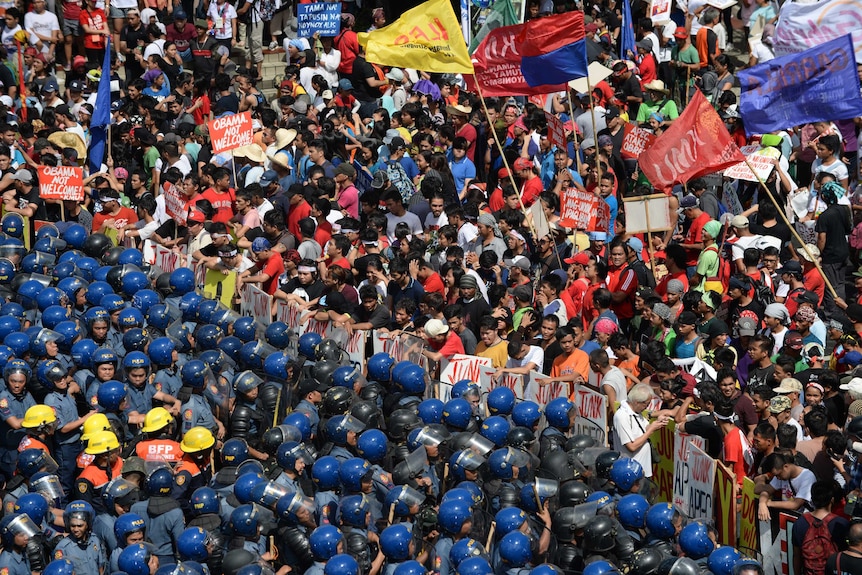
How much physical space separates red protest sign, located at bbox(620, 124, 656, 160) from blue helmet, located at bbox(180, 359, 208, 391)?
302 inches

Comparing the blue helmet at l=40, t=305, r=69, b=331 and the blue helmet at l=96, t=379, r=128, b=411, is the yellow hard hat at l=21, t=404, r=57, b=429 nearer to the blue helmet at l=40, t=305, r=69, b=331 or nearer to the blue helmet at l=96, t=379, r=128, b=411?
the blue helmet at l=96, t=379, r=128, b=411

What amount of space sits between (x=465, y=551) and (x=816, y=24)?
31.3 ft

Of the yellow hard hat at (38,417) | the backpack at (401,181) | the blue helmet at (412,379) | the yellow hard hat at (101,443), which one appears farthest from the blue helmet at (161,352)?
the backpack at (401,181)

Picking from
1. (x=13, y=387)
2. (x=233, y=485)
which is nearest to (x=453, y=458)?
(x=233, y=485)

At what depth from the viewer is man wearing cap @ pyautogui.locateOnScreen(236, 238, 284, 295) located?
682 inches

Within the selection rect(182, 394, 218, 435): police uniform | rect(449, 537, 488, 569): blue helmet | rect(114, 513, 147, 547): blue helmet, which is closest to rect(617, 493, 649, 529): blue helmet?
rect(449, 537, 488, 569): blue helmet

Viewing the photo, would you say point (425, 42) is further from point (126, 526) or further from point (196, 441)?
point (126, 526)

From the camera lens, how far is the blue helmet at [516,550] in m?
11.0

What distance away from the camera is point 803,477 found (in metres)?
11.5

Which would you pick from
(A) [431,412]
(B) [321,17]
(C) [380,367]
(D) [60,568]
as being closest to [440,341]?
(C) [380,367]

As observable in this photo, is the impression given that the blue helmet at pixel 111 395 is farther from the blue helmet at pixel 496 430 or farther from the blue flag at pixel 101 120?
the blue flag at pixel 101 120

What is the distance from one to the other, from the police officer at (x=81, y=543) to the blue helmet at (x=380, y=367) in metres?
3.70

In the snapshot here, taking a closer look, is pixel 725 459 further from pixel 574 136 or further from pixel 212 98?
pixel 212 98

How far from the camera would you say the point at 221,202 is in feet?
63.1
